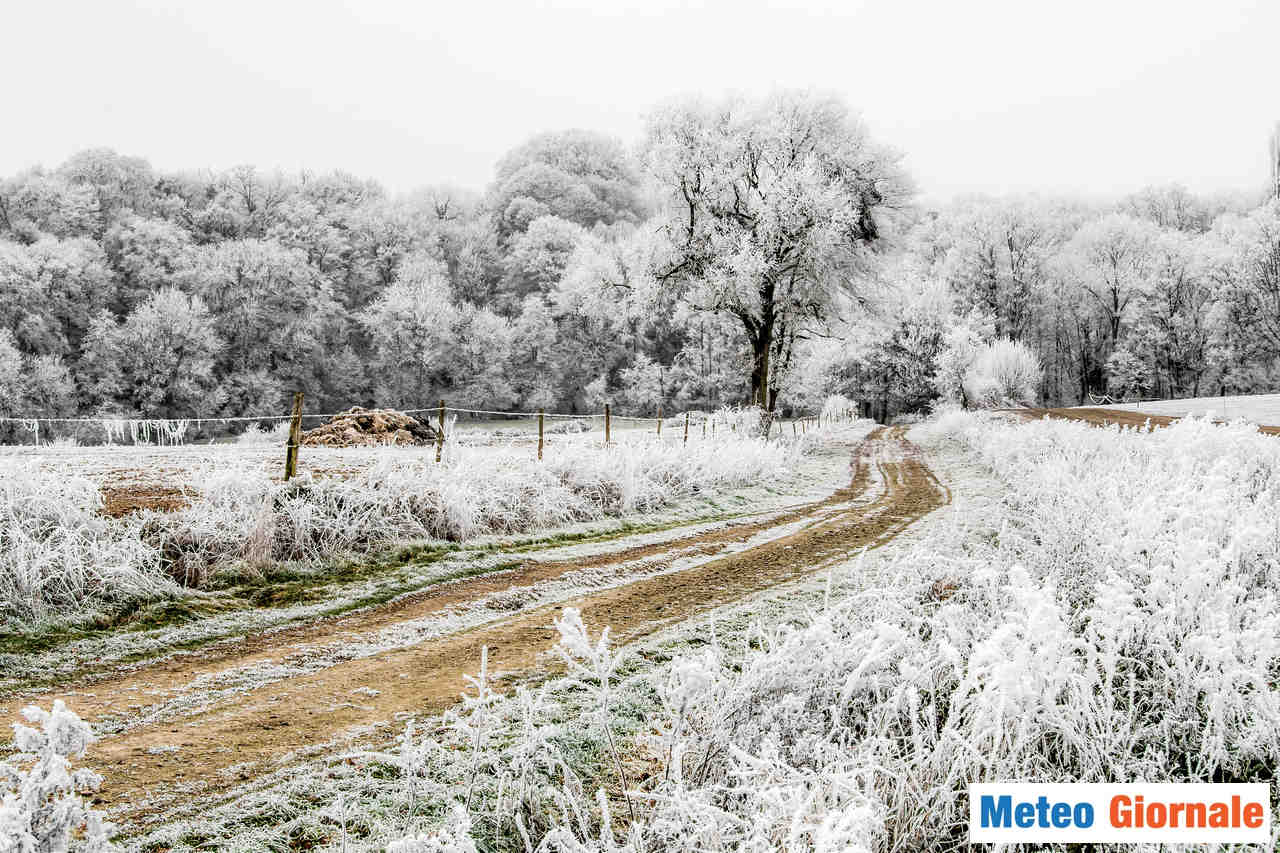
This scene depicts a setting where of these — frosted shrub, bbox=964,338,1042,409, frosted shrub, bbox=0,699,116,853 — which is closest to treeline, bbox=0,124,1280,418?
frosted shrub, bbox=964,338,1042,409

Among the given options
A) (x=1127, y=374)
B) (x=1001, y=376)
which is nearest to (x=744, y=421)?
(x=1001, y=376)

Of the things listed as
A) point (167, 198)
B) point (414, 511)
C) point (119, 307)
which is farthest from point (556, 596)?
point (167, 198)

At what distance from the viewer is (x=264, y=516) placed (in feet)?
22.0

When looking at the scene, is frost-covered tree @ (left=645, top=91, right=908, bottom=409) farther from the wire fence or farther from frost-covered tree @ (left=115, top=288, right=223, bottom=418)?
frost-covered tree @ (left=115, top=288, right=223, bottom=418)

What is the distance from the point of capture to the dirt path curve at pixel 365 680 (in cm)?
314

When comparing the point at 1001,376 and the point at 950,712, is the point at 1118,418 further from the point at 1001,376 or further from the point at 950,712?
the point at 950,712

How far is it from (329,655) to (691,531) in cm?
597

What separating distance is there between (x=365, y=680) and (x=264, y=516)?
3297 mm

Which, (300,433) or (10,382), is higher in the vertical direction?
(10,382)

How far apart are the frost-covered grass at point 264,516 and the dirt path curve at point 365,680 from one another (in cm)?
153

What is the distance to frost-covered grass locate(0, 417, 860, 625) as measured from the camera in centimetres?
541

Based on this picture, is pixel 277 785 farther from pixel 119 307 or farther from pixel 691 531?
pixel 119 307

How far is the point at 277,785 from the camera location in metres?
2.99

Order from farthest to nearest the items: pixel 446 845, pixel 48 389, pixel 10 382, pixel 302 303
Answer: pixel 302 303
pixel 48 389
pixel 10 382
pixel 446 845
